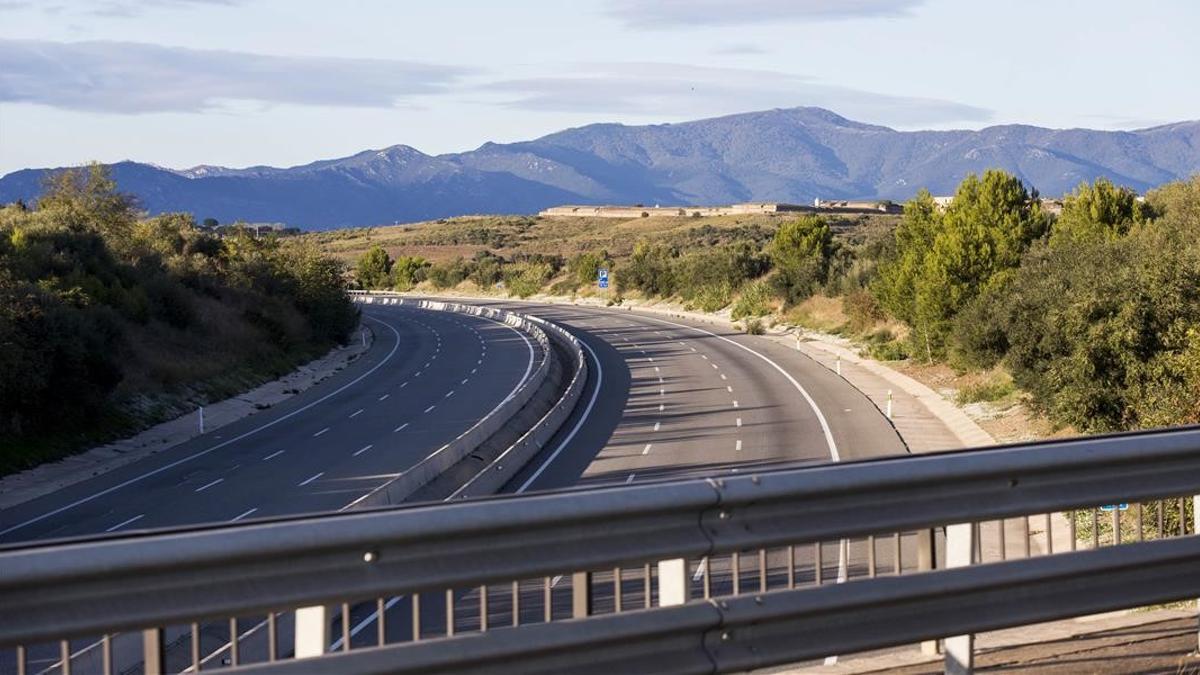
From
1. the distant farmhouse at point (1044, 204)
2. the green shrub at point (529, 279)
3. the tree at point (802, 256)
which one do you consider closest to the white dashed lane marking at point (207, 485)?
the distant farmhouse at point (1044, 204)

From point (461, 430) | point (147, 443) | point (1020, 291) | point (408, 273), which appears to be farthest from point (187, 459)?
point (408, 273)

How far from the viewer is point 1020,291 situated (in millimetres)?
39594

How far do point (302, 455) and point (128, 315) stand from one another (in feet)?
61.3

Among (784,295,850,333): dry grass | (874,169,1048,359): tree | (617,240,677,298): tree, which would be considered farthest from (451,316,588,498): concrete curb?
(617,240,677,298): tree

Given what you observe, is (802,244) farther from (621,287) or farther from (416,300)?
(416,300)

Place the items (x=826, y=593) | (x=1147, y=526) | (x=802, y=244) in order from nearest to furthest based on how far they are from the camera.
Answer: (x=826, y=593) → (x=1147, y=526) → (x=802, y=244)

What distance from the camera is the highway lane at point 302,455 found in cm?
2947

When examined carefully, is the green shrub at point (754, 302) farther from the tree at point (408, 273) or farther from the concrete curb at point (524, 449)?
the tree at point (408, 273)

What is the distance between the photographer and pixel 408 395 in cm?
5309

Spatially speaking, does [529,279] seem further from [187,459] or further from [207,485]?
[207,485]

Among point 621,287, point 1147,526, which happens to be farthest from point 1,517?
point 621,287

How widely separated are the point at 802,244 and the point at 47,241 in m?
44.8

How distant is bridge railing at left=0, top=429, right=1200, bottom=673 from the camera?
13.4 feet

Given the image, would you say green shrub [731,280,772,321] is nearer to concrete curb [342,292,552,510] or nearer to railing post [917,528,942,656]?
concrete curb [342,292,552,510]
